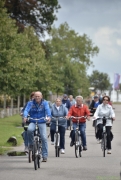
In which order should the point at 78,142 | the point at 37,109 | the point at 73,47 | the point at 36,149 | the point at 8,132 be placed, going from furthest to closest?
the point at 73,47
the point at 8,132
the point at 78,142
the point at 37,109
the point at 36,149

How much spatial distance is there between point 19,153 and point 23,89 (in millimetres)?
27609

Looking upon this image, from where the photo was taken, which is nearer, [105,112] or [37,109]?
[37,109]

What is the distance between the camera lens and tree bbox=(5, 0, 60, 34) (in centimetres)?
5678

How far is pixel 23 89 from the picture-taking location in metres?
48.2

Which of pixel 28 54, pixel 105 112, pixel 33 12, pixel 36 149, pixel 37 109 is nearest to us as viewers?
pixel 36 149

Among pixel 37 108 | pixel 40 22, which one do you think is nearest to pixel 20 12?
pixel 40 22

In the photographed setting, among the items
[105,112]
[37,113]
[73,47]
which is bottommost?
[37,113]

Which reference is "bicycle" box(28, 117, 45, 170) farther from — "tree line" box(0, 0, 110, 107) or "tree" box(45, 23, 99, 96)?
"tree" box(45, 23, 99, 96)

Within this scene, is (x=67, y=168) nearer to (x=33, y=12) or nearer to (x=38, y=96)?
(x=38, y=96)

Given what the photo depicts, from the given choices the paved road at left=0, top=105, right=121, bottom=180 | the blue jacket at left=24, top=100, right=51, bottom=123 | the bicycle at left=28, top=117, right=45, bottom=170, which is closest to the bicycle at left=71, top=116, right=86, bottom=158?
the paved road at left=0, top=105, right=121, bottom=180

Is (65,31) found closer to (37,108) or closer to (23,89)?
(23,89)

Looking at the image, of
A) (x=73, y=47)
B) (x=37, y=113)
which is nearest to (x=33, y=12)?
(x=37, y=113)

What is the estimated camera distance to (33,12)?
59906mm

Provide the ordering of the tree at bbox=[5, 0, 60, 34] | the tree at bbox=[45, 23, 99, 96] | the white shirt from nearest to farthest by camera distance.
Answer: the white shirt, the tree at bbox=[5, 0, 60, 34], the tree at bbox=[45, 23, 99, 96]
